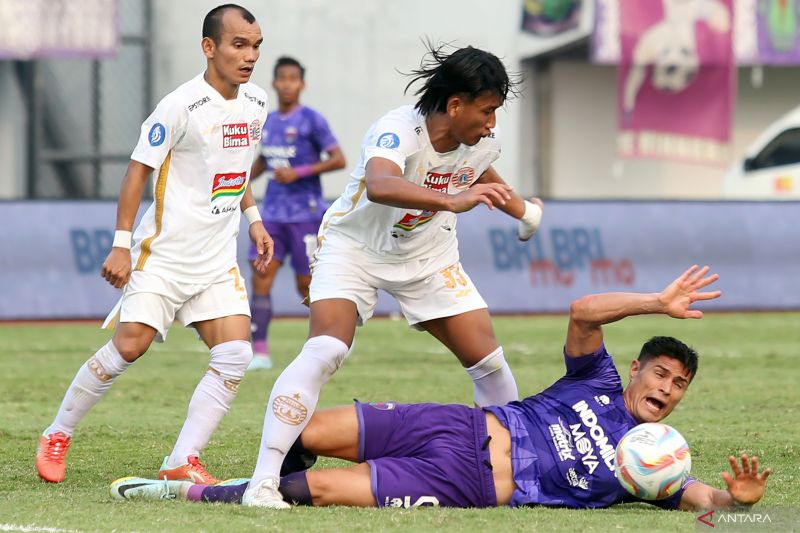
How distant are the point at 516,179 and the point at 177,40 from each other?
229 inches

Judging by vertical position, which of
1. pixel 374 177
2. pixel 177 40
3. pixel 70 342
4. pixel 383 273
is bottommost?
pixel 70 342

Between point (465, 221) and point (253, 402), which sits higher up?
point (465, 221)

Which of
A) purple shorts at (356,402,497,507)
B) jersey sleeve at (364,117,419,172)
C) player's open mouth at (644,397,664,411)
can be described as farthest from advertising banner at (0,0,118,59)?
player's open mouth at (644,397,664,411)

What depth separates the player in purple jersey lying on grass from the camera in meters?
5.76

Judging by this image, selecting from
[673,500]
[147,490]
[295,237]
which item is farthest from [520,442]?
[295,237]

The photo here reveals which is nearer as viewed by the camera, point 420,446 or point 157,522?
point 157,522

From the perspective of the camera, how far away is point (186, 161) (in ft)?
22.3

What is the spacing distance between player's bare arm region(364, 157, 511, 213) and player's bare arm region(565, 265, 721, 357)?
523mm

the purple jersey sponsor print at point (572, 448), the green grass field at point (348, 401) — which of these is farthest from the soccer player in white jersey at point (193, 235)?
the purple jersey sponsor print at point (572, 448)

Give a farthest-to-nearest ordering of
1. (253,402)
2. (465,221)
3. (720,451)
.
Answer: (465,221)
(253,402)
(720,451)

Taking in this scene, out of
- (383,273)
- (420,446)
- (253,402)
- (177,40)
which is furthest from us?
(177,40)

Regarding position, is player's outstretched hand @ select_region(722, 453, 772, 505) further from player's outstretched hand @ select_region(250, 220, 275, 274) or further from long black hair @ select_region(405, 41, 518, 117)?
player's outstretched hand @ select_region(250, 220, 275, 274)

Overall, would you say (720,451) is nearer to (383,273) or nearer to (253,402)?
(383,273)

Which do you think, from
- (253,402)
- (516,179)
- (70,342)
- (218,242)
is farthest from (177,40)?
(218,242)
